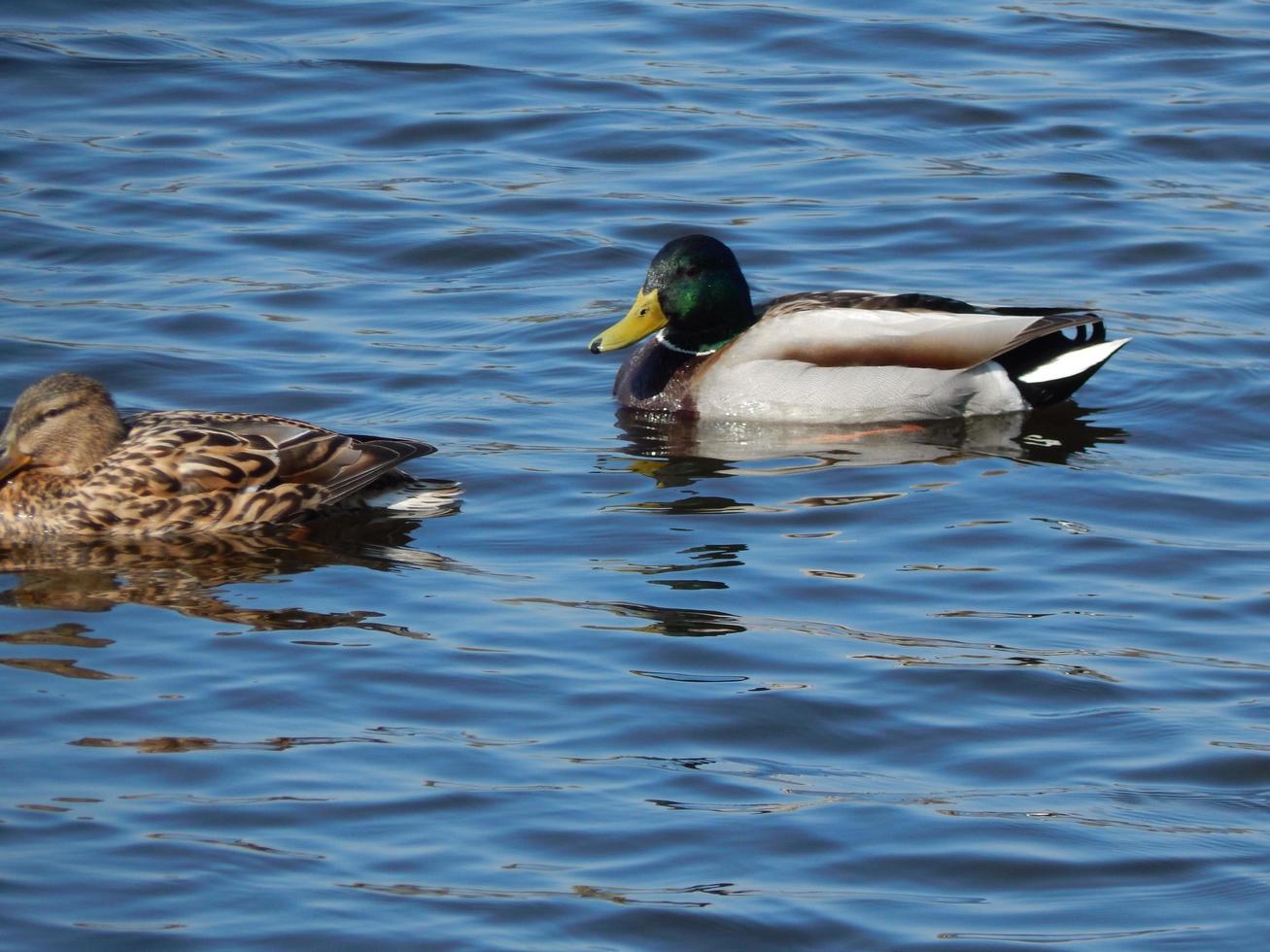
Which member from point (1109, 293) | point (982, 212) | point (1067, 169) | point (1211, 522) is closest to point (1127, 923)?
point (1211, 522)

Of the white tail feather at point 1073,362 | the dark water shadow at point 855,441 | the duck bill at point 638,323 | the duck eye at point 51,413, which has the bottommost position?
the dark water shadow at point 855,441

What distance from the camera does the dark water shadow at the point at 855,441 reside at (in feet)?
31.4

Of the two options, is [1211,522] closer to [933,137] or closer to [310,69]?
[933,137]

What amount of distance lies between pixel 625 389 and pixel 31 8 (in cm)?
837

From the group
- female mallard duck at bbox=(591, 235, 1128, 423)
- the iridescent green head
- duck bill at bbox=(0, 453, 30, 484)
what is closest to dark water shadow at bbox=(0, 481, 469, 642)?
duck bill at bbox=(0, 453, 30, 484)

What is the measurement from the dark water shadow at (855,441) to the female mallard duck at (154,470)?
57.3 inches

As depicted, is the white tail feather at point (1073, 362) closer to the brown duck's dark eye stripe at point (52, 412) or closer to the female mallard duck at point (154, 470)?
the female mallard duck at point (154, 470)

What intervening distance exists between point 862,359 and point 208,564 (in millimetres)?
3383

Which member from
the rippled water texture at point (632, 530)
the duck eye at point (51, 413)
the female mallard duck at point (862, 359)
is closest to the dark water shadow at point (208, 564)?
the rippled water texture at point (632, 530)

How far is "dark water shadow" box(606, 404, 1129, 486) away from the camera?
9562 millimetres

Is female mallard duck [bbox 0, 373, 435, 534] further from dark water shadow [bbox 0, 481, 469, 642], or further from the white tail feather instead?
the white tail feather

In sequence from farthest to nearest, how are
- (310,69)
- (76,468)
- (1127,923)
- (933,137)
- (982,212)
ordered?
(310,69), (933,137), (982,212), (76,468), (1127,923)

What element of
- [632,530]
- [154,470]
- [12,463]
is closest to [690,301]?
[632,530]

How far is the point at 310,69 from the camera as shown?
15711 mm
